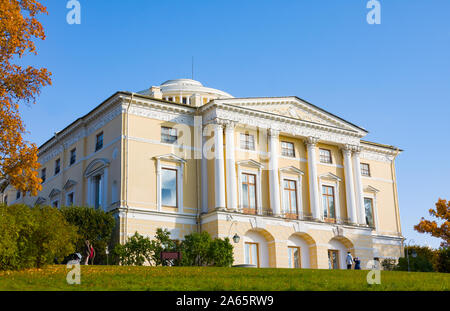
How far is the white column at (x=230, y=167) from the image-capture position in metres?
41.4

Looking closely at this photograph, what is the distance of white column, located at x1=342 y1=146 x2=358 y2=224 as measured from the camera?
47234 millimetres

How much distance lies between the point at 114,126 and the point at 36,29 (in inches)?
656

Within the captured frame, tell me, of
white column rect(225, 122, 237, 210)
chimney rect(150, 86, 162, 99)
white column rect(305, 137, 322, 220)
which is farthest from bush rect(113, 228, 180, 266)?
chimney rect(150, 86, 162, 99)

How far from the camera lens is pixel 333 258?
151ft

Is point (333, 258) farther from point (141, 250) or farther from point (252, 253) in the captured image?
point (141, 250)

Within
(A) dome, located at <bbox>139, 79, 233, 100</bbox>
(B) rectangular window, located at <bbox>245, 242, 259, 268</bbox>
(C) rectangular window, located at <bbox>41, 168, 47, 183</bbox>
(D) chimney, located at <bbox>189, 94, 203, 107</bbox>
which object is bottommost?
(B) rectangular window, located at <bbox>245, 242, 259, 268</bbox>

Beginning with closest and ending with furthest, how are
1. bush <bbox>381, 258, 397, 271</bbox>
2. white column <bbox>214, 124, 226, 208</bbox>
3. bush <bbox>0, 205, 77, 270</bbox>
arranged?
bush <bbox>0, 205, 77, 270</bbox> → white column <bbox>214, 124, 226, 208</bbox> → bush <bbox>381, 258, 397, 271</bbox>

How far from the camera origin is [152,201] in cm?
4062

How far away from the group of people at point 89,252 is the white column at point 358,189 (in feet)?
70.3

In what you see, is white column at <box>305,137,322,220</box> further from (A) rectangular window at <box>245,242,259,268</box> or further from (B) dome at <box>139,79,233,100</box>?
(B) dome at <box>139,79,233,100</box>

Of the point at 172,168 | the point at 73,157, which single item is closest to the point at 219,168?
the point at 172,168

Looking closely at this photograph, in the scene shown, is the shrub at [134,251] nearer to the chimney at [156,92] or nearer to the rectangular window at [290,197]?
the rectangular window at [290,197]

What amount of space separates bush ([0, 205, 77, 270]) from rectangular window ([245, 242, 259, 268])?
18298 millimetres
